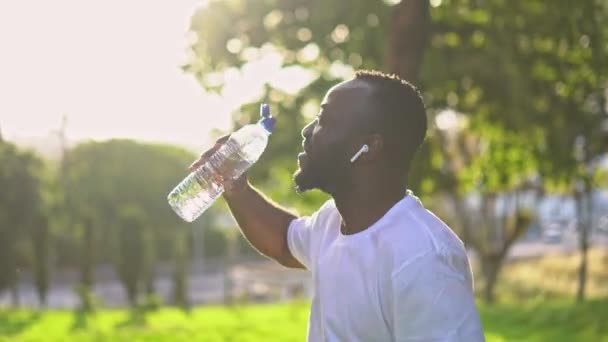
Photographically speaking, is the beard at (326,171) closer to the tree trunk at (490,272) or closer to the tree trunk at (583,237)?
the tree trunk at (583,237)

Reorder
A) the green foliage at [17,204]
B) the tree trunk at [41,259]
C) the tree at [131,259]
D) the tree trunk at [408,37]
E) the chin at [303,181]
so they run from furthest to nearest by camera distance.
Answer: the tree at [131,259]
the tree trunk at [41,259]
the green foliage at [17,204]
the tree trunk at [408,37]
the chin at [303,181]

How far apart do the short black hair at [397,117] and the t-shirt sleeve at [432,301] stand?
0.40 metres

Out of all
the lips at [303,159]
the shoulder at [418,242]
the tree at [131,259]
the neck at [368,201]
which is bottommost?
the tree at [131,259]

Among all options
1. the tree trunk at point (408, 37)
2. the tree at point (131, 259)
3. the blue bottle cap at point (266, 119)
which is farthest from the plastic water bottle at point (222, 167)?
the tree at point (131, 259)

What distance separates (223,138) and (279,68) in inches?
418

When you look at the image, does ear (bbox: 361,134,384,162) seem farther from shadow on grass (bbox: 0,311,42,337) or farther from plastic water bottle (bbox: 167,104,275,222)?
shadow on grass (bbox: 0,311,42,337)

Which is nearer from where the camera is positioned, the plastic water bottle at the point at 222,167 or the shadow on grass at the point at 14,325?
the plastic water bottle at the point at 222,167

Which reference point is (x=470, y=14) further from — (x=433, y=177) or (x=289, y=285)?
(x=289, y=285)

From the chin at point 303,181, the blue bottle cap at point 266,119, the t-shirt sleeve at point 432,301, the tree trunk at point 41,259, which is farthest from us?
the tree trunk at point 41,259

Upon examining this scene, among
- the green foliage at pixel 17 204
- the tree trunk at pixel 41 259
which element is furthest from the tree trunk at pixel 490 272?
the tree trunk at pixel 41 259

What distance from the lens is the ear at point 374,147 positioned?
9.94 ft

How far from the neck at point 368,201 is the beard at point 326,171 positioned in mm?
38

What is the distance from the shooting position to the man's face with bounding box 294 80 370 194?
3.06m

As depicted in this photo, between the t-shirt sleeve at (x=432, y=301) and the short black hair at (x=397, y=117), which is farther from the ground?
the short black hair at (x=397, y=117)
